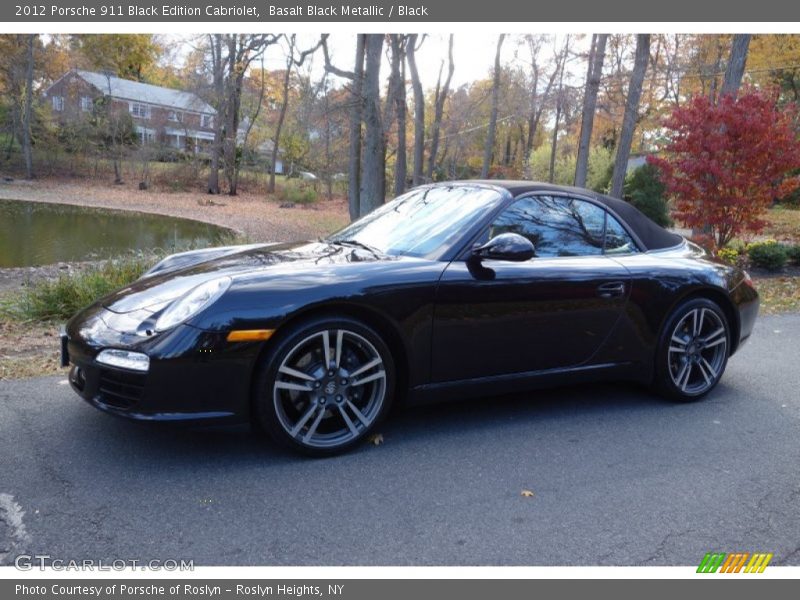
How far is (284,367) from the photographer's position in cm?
319

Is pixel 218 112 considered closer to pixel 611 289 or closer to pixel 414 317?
pixel 611 289

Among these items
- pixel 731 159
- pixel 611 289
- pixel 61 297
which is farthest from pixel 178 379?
pixel 731 159

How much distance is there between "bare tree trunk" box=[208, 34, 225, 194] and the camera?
118 ft

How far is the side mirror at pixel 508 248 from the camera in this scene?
352cm

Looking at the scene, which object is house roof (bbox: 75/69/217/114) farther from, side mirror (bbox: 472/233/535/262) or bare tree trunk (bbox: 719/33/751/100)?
side mirror (bbox: 472/233/535/262)

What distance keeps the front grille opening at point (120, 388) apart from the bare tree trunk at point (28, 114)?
39359 millimetres

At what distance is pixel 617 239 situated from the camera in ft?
14.3

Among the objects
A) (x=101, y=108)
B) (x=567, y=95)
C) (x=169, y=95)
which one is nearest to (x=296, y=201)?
(x=101, y=108)

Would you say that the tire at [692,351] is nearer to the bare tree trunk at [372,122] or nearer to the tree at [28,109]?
the bare tree trunk at [372,122]

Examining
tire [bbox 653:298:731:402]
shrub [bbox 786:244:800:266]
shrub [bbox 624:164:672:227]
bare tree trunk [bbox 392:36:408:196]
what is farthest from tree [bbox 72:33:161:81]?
tire [bbox 653:298:731:402]

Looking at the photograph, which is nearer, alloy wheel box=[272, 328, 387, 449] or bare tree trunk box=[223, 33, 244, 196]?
alloy wheel box=[272, 328, 387, 449]

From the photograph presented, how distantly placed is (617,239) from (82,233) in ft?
58.9

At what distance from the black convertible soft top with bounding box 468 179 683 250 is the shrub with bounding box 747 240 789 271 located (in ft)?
25.7

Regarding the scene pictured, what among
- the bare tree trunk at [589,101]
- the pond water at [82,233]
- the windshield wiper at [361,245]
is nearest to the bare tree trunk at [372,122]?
the pond water at [82,233]
